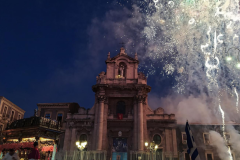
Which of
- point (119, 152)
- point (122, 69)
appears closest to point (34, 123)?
point (119, 152)

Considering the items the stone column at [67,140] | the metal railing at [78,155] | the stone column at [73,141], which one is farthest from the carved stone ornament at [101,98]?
the metal railing at [78,155]

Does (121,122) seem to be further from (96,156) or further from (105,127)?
(96,156)

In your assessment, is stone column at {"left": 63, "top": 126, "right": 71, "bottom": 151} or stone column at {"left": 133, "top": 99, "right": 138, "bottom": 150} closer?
stone column at {"left": 133, "top": 99, "right": 138, "bottom": 150}

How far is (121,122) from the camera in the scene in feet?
105

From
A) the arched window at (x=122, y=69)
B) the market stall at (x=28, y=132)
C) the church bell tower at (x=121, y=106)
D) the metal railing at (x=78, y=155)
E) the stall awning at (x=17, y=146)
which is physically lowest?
the metal railing at (x=78, y=155)

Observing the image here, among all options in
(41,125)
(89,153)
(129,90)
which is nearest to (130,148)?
(89,153)

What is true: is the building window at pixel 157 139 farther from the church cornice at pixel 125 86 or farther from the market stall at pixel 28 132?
the market stall at pixel 28 132

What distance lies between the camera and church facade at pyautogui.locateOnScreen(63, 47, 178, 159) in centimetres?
3059

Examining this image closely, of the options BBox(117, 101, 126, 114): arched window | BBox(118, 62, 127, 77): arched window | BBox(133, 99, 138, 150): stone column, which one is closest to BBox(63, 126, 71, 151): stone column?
BBox(117, 101, 126, 114): arched window

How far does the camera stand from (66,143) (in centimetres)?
3152

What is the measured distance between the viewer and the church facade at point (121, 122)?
30.6 m

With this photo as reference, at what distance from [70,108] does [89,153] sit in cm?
1180

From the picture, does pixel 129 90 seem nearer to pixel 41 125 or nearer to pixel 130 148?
pixel 130 148

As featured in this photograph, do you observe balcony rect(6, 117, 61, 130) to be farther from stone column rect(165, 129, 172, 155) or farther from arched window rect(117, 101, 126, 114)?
stone column rect(165, 129, 172, 155)
